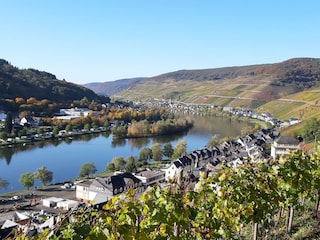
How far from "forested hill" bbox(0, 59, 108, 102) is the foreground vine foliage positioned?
7359 centimetres

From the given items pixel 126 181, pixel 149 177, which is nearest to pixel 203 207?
pixel 126 181

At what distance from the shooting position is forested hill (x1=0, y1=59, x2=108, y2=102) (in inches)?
2985

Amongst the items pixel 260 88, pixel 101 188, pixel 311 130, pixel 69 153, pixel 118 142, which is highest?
pixel 260 88

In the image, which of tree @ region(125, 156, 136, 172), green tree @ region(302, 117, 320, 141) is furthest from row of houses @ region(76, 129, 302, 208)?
green tree @ region(302, 117, 320, 141)

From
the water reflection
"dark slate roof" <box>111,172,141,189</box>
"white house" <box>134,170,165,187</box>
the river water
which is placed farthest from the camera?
the water reflection

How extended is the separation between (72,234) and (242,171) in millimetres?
3413

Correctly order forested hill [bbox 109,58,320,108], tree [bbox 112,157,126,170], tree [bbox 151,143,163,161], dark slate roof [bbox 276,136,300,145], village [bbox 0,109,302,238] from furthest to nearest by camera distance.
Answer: forested hill [bbox 109,58,320,108] < tree [bbox 151,143,163,161] < dark slate roof [bbox 276,136,300,145] < tree [bbox 112,157,126,170] < village [bbox 0,109,302,238]

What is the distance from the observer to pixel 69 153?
36312 millimetres

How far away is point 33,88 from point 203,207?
84231mm

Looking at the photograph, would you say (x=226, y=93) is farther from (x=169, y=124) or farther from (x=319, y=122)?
(x=319, y=122)

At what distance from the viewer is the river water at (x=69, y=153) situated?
2788 cm

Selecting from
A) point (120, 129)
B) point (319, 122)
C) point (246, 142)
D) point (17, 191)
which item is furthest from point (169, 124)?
point (17, 191)

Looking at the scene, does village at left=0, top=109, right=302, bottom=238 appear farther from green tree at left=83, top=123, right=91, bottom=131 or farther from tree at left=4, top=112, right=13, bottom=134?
green tree at left=83, top=123, right=91, bottom=131

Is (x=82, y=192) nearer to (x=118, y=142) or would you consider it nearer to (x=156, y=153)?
(x=156, y=153)
